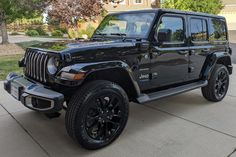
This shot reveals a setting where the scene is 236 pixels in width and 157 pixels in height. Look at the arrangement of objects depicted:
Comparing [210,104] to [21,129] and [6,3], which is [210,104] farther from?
[6,3]

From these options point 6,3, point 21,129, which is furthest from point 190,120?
point 6,3

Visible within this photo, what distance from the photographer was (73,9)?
538 inches

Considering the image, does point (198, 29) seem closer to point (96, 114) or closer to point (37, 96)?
point (96, 114)

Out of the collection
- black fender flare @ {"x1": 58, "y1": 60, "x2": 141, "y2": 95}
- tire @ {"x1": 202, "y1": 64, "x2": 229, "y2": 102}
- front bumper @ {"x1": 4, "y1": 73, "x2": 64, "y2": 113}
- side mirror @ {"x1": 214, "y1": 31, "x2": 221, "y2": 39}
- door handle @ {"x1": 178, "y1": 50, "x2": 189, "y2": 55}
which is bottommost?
tire @ {"x1": 202, "y1": 64, "x2": 229, "y2": 102}

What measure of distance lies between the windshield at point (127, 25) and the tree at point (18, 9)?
9641mm

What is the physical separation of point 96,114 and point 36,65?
108 centimetres

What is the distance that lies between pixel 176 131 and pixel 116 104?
1.09 metres

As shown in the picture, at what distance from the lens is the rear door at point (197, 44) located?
191 inches

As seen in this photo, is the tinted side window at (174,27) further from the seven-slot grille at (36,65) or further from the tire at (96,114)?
the seven-slot grille at (36,65)

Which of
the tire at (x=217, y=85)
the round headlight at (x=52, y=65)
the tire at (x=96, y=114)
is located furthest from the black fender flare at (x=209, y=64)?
the round headlight at (x=52, y=65)

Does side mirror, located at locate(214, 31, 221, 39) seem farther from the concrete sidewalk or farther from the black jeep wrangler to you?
the concrete sidewalk

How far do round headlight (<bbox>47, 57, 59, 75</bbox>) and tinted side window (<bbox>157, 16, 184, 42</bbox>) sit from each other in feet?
5.77

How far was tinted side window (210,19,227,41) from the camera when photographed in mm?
5371

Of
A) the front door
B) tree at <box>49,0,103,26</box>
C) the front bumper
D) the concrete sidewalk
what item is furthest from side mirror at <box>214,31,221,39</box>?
tree at <box>49,0,103,26</box>
